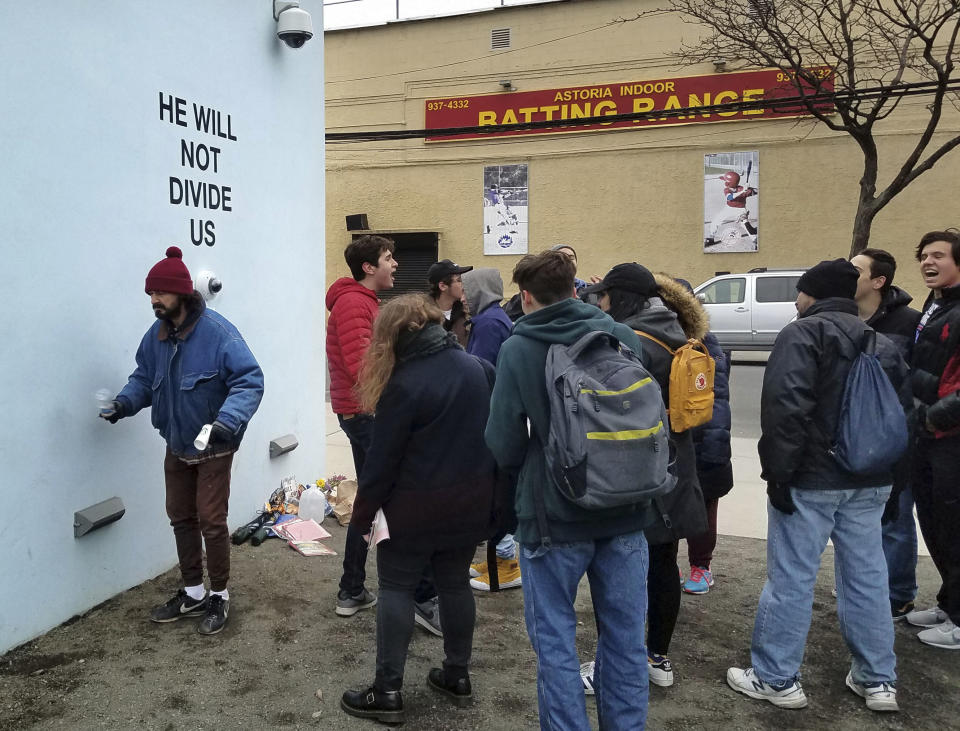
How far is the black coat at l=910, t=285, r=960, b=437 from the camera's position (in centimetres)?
352

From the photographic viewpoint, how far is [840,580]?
10.8 feet

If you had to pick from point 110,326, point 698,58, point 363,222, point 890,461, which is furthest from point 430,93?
point 890,461

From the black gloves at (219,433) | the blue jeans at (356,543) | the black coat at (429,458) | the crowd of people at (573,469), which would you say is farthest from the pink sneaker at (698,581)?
the black gloves at (219,433)

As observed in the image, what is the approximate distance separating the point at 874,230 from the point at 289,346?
53.3 feet

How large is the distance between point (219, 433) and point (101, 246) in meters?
1.24

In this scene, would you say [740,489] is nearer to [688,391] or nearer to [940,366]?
[940,366]

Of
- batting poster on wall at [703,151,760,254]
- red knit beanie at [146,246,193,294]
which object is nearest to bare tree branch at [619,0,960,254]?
batting poster on wall at [703,151,760,254]

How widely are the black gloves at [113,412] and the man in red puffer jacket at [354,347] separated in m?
1.05

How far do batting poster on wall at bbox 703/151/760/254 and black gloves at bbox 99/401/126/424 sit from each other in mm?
17235

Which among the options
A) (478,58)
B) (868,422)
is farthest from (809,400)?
(478,58)

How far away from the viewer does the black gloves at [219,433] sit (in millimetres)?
3650

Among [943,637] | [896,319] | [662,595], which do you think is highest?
[896,319]

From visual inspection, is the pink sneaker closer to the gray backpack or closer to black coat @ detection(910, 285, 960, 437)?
black coat @ detection(910, 285, 960, 437)

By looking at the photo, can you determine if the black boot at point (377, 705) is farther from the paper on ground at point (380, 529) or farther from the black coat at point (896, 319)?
the black coat at point (896, 319)
